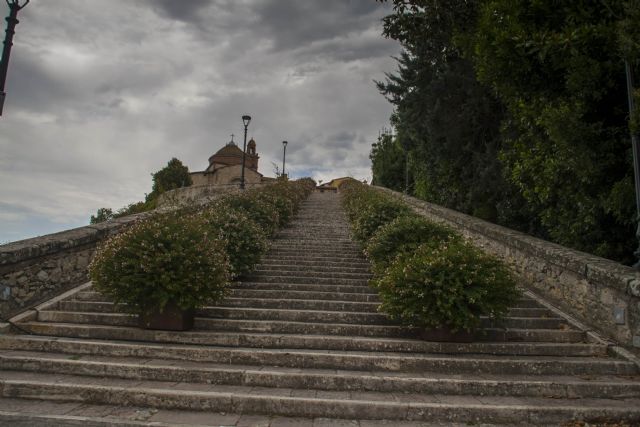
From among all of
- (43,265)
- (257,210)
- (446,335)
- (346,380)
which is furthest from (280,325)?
(257,210)

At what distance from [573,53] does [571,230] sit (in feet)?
9.34

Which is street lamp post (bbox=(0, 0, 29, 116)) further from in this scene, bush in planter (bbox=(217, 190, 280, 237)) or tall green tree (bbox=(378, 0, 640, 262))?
tall green tree (bbox=(378, 0, 640, 262))

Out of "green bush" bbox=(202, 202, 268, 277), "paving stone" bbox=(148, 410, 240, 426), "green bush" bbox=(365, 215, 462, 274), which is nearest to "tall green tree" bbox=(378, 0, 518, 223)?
"green bush" bbox=(365, 215, 462, 274)

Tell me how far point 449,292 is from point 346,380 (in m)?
1.63

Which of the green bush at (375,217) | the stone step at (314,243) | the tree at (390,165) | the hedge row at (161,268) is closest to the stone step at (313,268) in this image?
the green bush at (375,217)

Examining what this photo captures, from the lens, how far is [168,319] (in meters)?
5.52

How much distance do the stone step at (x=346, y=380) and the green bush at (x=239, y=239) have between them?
265 centimetres

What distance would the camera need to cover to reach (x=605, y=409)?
408cm

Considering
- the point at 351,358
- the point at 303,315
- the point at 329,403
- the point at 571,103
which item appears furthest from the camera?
the point at 303,315

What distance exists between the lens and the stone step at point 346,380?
14.6 ft

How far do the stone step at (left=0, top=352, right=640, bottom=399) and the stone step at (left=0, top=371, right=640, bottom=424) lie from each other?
4.4 inches

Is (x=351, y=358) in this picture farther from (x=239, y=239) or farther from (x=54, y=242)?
(x=54, y=242)

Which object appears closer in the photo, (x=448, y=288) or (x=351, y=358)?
(x=351, y=358)

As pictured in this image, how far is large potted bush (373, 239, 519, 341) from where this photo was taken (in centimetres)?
502
